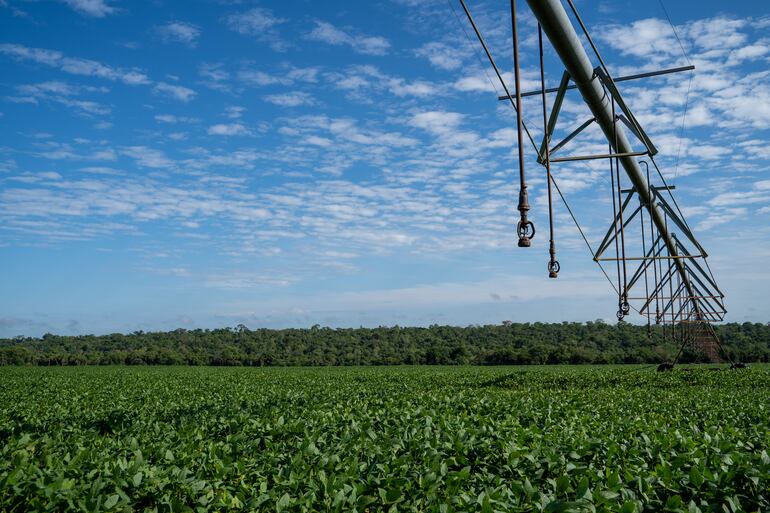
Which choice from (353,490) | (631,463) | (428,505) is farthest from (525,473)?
(353,490)

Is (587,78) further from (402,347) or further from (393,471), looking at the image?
(402,347)

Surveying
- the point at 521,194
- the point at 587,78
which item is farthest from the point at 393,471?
the point at 587,78

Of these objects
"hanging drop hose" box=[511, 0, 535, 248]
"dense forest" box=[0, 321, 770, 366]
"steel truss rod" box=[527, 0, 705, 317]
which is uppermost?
"steel truss rod" box=[527, 0, 705, 317]

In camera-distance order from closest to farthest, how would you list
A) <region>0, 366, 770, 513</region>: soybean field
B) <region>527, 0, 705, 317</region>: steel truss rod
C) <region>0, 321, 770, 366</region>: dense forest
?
<region>0, 366, 770, 513</region>: soybean field → <region>527, 0, 705, 317</region>: steel truss rod → <region>0, 321, 770, 366</region>: dense forest

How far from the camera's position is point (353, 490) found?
165 inches

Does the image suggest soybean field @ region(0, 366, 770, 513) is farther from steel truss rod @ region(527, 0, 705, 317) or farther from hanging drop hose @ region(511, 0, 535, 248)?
steel truss rod @ region(527, 0, 705, 317)

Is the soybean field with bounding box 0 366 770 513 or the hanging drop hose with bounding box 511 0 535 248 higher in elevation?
the hanging drop hose with bounding box 511 0 535 248

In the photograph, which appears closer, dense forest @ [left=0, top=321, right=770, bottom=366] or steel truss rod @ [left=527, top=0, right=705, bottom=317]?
steel truss rod @ [left=527, top=0, right=705, bottom=317]

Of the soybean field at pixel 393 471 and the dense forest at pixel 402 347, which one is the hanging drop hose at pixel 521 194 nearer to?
the soybean field at pixel 393 471

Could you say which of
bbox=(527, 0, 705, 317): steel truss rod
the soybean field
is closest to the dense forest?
bbox=(527, 0, 705, 317): steel truss rod

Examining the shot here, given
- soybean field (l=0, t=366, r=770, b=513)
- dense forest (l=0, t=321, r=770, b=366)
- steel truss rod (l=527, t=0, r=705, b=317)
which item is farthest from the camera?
dense forest (l=0, t=321, r=770, b=366)

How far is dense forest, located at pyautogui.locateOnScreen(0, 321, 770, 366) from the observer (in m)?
74.1

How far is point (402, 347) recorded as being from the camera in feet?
306

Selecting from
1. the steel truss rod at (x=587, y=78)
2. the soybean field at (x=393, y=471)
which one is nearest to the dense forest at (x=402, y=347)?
the steel truss rod at (x=587, y=78)
